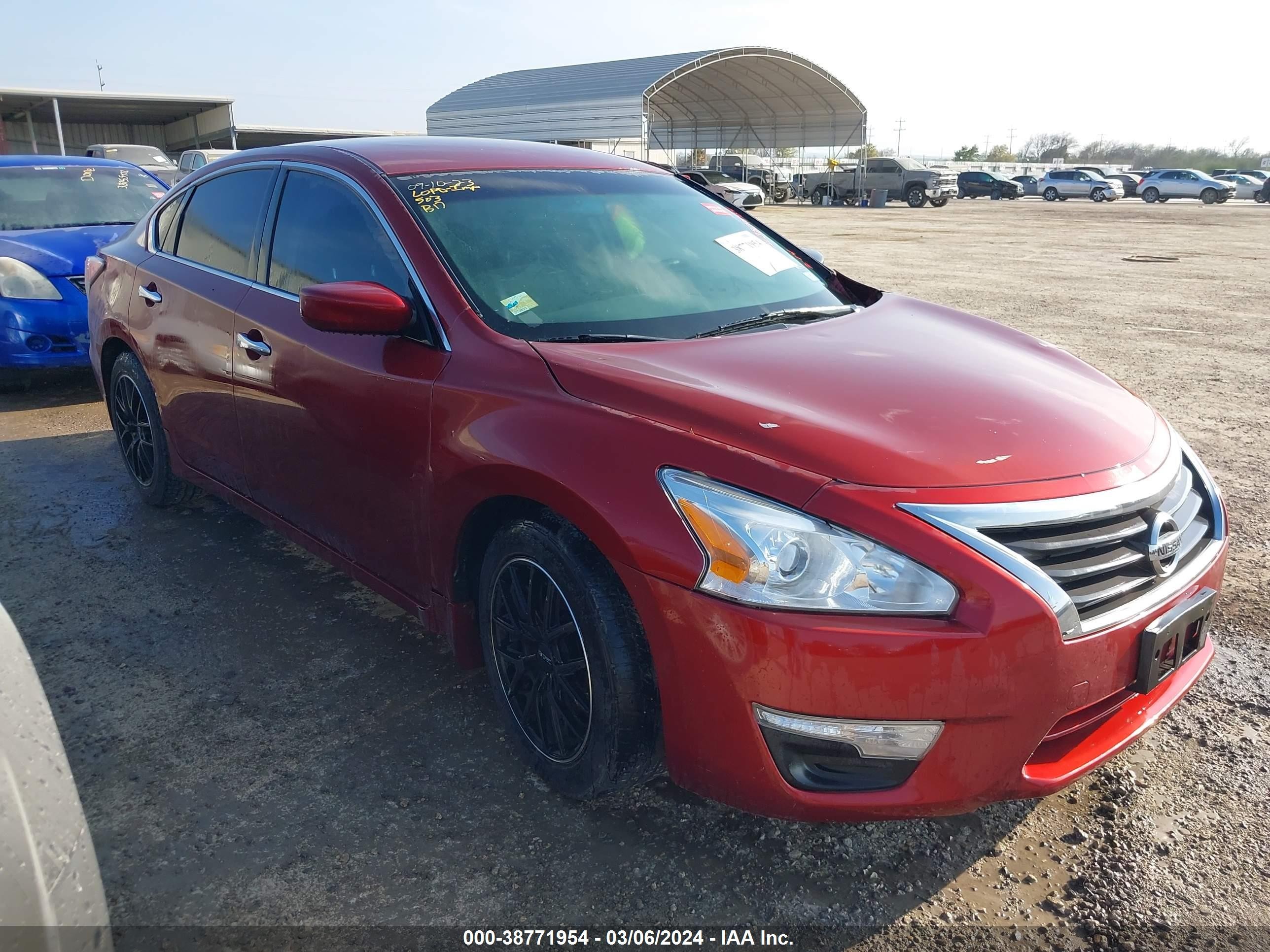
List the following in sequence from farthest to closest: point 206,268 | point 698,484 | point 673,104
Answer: point 673,104, point 206,268, point 698,484

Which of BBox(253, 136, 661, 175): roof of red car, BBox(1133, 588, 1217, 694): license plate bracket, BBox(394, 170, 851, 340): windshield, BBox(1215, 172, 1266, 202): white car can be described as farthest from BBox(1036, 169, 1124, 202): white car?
BBox(1133, 588, 1217, 694): license plate bracket

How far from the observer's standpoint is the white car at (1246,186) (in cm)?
4847

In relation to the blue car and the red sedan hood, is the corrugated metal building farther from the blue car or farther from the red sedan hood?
the red sedan hood

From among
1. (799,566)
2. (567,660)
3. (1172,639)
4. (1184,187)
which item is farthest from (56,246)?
(1184,187)

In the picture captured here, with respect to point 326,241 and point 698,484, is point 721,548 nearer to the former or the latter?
point 698,484

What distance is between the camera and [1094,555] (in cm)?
203

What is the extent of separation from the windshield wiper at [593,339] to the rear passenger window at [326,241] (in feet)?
1.58

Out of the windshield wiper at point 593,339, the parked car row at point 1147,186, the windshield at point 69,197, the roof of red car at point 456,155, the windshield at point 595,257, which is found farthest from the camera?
the parked car row at point 1147,186

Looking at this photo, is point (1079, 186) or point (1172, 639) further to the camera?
point (1079, 186)

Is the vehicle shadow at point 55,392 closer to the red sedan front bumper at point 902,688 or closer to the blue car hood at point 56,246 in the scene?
the blue car hood at point 56,246

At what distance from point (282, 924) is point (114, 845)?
55 cm

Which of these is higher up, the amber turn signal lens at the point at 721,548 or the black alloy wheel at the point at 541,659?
the amber turn signal lens at the point at 721,548

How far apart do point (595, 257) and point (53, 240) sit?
550cm

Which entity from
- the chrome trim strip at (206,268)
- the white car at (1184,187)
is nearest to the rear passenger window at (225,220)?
the chrome trim strip at (206,268)
